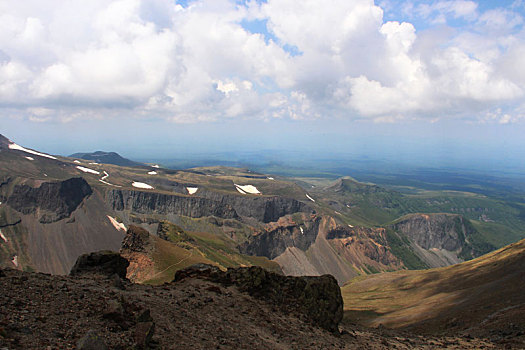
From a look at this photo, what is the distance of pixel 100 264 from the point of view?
939 inches

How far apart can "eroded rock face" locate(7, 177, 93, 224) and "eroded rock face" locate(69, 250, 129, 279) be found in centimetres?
18654

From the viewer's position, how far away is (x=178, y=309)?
17859mm

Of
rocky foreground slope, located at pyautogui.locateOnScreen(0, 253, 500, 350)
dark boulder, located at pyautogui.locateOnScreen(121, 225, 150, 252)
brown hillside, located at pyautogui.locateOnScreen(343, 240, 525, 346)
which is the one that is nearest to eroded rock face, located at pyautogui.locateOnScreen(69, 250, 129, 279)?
rocky foreground slope, located at pyautogui.locateOnScreen(0, 253, 500, 350)

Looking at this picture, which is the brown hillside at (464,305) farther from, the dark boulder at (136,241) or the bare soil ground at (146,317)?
the dark boulder at (136,241)

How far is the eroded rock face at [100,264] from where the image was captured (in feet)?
75.5

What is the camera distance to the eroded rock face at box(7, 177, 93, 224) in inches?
6919

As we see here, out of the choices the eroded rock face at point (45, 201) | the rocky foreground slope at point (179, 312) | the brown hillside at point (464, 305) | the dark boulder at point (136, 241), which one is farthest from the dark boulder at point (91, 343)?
the eroded rock face at point (45, 201)

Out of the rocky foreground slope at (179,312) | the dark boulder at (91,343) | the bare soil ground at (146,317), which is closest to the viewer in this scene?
the dark boulder at (91,343)

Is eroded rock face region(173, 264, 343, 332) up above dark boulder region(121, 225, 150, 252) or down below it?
above

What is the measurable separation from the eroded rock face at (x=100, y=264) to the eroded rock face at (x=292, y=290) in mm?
5046

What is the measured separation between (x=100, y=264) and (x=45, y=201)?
7807 inches

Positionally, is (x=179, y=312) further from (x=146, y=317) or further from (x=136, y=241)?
(x=136, y=241)

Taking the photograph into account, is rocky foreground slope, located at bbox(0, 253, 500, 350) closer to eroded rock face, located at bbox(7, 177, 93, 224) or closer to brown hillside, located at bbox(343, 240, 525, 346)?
brown hillside, located at bbox(343, 240, 525, 346)

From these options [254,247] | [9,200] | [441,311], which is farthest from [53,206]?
[441,311]
